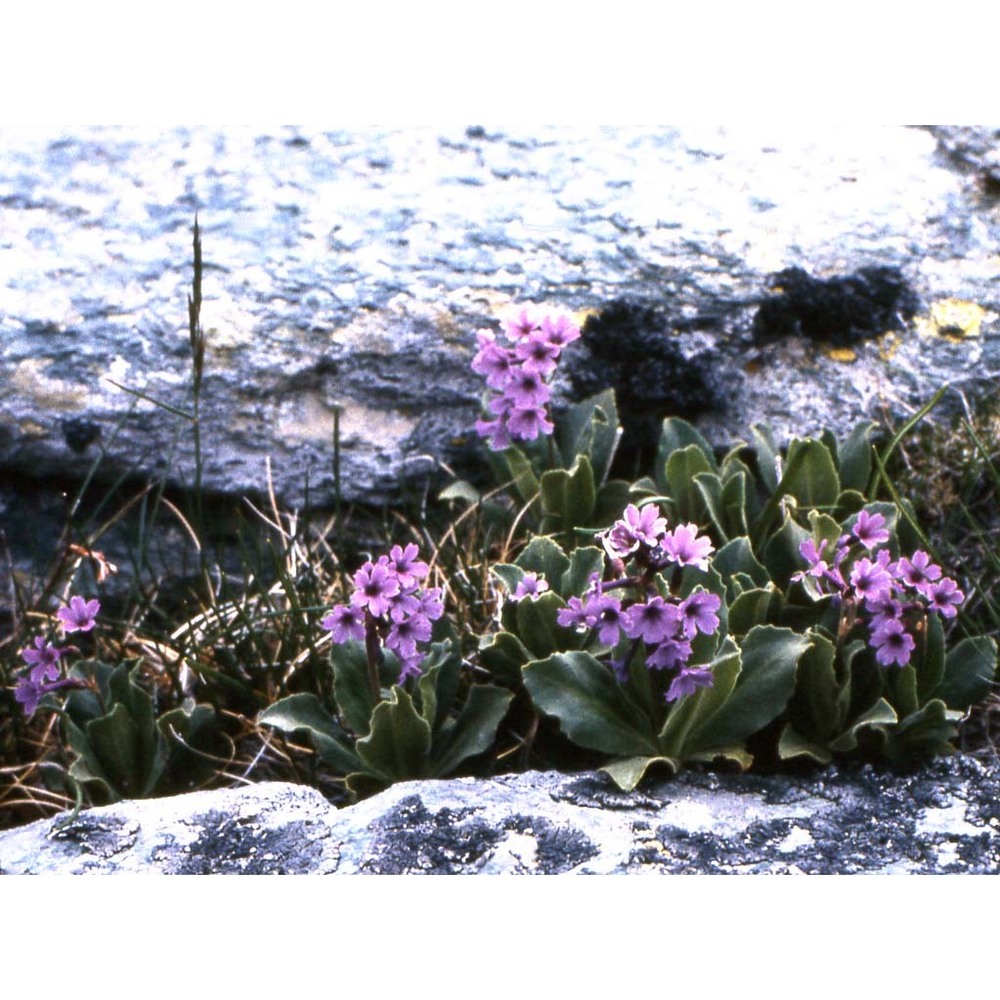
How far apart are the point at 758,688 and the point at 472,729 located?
629 millimetres

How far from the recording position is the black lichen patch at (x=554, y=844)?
89.2 inches

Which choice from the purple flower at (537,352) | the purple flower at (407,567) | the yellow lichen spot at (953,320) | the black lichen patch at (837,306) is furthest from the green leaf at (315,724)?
the yellow lichen spot at (953,320)

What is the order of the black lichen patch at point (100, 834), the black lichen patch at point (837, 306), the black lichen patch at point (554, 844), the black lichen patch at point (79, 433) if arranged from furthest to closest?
the black lichen patch at point (837, 306)
the black lichen patch at point (79, 433)
the black lichen patch at point (100, 834)
the black lichen patch at point (554, 844)

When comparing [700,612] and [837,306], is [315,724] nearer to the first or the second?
[700,612]

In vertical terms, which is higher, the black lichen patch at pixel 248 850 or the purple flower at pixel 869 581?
the purple flower at pixel 869 581

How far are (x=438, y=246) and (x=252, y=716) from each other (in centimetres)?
154

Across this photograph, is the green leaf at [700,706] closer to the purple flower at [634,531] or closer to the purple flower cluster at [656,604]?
the purple flower cluster at [656,604]

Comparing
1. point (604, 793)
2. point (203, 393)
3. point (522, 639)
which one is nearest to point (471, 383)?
point (203, 393)

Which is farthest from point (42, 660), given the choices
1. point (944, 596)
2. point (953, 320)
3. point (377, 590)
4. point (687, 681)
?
point (953, 320)

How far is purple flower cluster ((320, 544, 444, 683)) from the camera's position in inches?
99.3

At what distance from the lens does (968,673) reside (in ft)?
9.01

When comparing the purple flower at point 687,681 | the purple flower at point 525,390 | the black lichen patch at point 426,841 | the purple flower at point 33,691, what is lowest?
the black lichen patch at point 426,841

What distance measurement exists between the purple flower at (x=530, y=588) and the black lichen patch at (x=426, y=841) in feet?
1.75

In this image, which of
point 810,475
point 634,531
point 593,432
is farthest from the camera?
point 593,432
